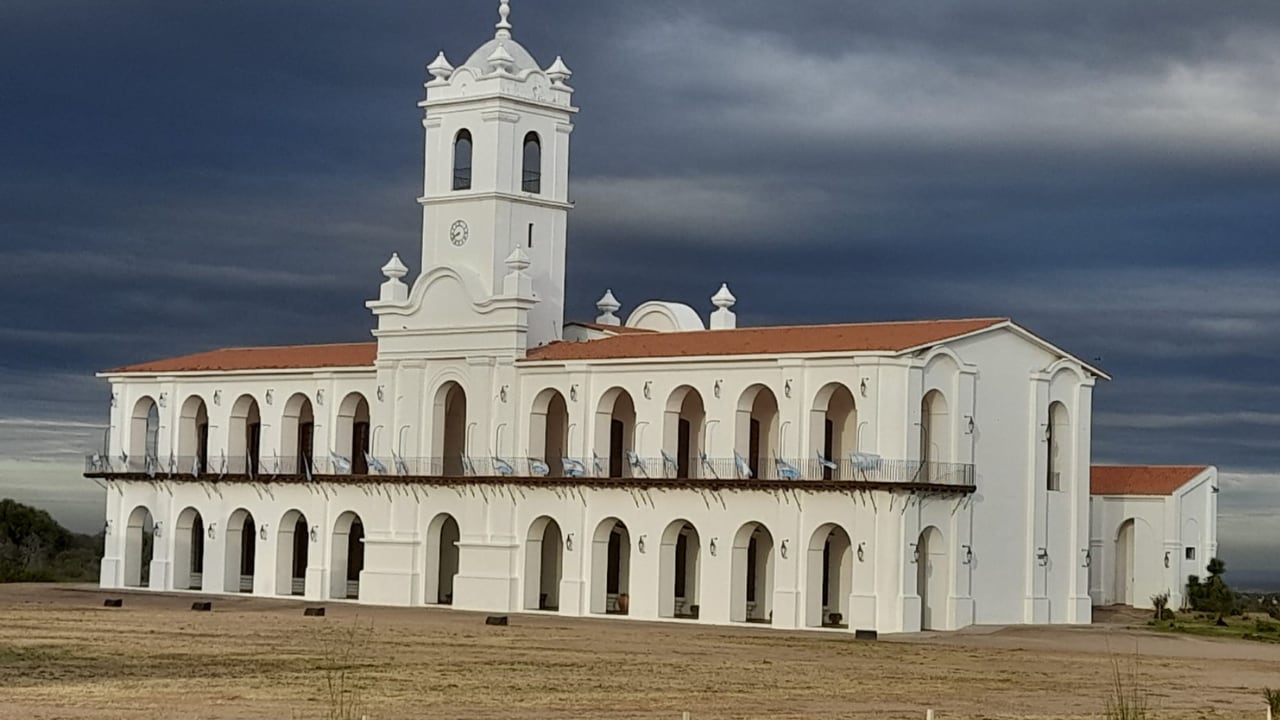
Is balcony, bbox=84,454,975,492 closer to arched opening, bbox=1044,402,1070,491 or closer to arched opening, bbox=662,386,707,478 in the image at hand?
arched opening, bbox=662,386,707,478

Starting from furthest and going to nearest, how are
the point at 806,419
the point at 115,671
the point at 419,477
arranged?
1. the point at 419,477
2. the point at 806,419
3. the point at 115,671

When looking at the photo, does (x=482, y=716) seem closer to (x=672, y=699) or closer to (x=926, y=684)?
(x=672, y=699)

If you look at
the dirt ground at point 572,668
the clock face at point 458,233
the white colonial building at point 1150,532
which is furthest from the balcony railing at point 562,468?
the white colonial building at point 1150,532

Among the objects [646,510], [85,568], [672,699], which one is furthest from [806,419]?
[85,568]

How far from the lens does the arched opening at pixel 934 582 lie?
5503 cm

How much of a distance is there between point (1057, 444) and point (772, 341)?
29.6 ft

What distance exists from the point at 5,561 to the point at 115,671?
57736 mm

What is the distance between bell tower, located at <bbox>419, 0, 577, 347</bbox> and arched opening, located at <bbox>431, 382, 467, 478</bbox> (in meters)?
3.43

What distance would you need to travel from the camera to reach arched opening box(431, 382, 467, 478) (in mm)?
64500

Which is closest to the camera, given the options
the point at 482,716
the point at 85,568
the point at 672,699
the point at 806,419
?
the point at 482,716

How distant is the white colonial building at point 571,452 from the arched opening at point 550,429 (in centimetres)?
10

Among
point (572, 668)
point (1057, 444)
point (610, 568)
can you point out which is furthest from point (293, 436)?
point (572, 668)

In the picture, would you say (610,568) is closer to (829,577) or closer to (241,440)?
(829,577)

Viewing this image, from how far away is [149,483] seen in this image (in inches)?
2844
